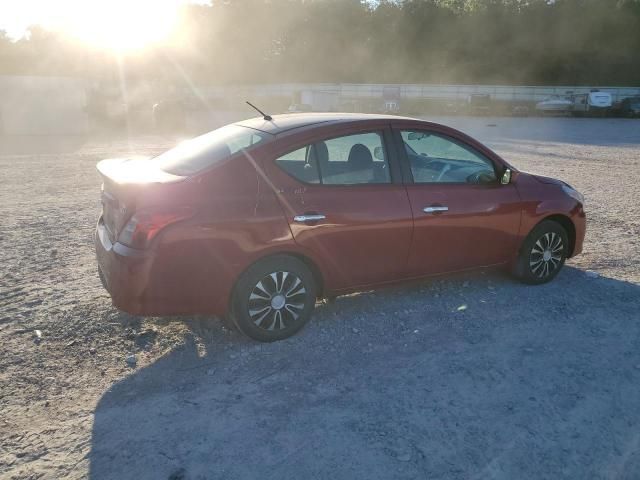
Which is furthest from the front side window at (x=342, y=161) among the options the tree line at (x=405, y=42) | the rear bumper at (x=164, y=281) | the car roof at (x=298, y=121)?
the tree line at (x=405, y=42)

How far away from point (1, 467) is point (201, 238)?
171 cm

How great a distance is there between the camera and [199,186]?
406 cm

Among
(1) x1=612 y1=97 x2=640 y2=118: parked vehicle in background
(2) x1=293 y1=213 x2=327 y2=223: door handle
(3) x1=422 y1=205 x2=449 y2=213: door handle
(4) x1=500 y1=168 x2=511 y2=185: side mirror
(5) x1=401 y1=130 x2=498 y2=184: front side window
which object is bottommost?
(3) x1=422 y1=205 x2=449 y2=213: door handle

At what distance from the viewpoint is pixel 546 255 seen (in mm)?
5547

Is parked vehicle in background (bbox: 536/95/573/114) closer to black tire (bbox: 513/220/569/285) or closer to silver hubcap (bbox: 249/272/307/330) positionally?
black tire (bbox: 513/220/569/285)

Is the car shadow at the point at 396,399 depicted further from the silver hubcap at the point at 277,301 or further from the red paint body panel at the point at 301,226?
the red paint body panel at the point at 301,226

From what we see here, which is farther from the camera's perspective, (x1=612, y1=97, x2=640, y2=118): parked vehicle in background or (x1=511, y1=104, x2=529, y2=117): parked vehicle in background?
(x1=511, y1=104, x2=529, y2=117): parked vehicle in background

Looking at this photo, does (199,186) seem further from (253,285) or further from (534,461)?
(534,461)

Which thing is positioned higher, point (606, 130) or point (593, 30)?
Answer: point (593, 30)

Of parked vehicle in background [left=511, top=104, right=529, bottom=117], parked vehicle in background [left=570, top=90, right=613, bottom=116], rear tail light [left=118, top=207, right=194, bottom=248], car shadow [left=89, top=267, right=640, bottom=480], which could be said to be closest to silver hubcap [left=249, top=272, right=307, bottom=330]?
car shadow [left=89, top=267, right=640, bottom=480]

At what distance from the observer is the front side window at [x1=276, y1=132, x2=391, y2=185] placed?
4.39m

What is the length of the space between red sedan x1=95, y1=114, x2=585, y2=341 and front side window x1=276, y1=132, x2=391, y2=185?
11 mm

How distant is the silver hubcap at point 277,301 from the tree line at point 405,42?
4522 cm

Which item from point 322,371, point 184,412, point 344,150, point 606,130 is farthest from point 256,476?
point 606,130
